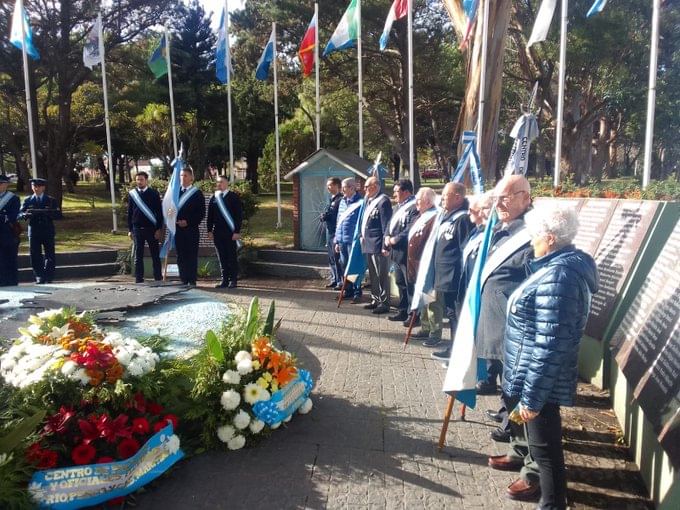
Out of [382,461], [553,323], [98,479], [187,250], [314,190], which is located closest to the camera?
[553,323]

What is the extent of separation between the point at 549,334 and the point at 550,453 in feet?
2.27

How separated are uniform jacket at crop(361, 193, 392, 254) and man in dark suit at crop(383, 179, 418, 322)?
0.26m

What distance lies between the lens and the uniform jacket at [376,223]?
7.45m

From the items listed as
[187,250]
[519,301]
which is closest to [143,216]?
[187,250]

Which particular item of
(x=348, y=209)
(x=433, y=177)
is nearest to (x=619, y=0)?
(x=348, y=209)

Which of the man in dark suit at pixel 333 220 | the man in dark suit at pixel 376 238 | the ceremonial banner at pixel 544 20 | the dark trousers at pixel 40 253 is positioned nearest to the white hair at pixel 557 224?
the man in dark suit at pixel 376 238

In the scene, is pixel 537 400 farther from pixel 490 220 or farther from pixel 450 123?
pixel 450 123

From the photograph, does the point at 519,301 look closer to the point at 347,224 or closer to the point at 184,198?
the point at 347,224

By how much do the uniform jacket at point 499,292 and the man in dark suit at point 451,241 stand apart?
1.58m

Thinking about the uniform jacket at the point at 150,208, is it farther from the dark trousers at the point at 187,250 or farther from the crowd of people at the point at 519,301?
the crowd of people at the point at 519,301

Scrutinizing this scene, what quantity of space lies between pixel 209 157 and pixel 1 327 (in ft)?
97.8

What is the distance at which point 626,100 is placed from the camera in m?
19.9

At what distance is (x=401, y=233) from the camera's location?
6.77m

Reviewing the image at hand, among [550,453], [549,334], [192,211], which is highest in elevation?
[192,211]
